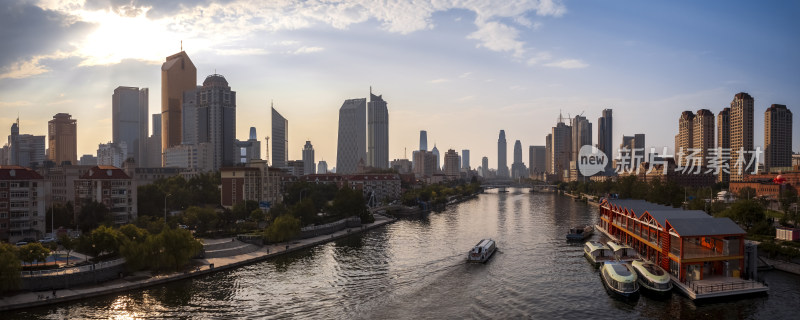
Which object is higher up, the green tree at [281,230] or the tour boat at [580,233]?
the green tree at [281,230]

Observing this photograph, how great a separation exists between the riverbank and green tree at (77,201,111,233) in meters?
14.3

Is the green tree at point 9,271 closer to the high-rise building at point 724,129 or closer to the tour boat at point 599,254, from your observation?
the tour boat at point 599,254

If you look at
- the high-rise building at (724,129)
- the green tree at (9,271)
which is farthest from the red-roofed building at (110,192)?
the high-rise building at (724,129)

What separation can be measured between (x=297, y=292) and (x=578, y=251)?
24207 mm

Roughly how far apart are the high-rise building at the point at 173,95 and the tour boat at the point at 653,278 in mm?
156629

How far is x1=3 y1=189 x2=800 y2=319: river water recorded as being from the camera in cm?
2492

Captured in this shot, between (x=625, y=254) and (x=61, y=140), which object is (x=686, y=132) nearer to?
(x=625, y=254)

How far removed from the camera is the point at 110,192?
155 feet

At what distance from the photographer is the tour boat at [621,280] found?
2700cm

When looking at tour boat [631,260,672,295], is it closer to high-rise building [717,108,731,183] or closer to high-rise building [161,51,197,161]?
high-rise building [717,108,731,183]

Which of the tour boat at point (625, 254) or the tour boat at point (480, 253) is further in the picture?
the tour boat at point (480, 253)

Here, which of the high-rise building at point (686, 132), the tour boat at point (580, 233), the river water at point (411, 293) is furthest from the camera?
the high-rise building at point (686, 132)

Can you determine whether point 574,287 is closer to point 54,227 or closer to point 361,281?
point 361,281

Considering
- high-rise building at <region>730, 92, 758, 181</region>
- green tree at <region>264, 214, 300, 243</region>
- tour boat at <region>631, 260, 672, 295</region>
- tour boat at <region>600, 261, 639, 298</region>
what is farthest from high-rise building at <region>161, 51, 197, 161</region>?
tour boat at <region>631, 260, 672, 295</region>
